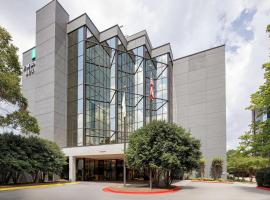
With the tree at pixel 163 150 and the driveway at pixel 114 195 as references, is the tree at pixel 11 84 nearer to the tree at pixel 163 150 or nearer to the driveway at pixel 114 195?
the driveway at pixel 114 195

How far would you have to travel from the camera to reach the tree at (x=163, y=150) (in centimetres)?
2089

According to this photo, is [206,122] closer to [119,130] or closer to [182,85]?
[182,85]

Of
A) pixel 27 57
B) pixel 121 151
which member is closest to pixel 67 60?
pixel 27 57

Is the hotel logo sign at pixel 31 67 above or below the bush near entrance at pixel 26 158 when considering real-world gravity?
above

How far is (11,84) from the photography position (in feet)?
65.6

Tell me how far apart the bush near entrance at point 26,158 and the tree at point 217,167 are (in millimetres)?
19391

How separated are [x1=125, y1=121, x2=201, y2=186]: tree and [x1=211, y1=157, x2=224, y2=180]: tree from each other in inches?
568

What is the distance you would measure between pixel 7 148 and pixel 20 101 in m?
4.82

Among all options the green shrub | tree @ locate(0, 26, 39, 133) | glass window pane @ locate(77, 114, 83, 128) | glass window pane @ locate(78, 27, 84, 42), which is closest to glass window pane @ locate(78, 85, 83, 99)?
glass window pane @ locate(77, 114, 83, 128)

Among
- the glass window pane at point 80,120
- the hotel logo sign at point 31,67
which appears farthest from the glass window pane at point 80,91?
the hotel logo sign at point 31,67

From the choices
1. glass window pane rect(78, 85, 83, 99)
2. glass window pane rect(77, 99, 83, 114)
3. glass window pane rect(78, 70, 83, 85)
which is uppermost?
glass window pane rect(78, 70, 83, 85)

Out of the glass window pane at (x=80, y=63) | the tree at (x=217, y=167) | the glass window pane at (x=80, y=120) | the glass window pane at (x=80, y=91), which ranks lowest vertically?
the tree at (x=217, y=167)

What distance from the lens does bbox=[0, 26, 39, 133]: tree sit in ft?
65.9

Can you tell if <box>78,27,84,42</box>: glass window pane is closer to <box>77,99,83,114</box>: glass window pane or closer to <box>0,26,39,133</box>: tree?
<box>77,99,83,114</box>: glass window pane
